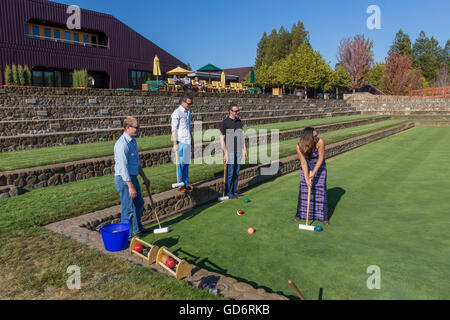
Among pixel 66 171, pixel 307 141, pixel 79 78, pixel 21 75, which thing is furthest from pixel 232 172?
pixel 79 78

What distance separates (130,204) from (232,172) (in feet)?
10.7

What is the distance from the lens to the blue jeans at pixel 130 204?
4.97 m

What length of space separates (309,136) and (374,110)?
122 feet

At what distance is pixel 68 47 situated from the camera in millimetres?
25984

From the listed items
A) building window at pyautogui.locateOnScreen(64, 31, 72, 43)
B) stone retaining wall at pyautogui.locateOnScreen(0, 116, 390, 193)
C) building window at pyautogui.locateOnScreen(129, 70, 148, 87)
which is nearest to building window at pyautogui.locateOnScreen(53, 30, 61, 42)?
building window at pyautogui.locateOnScreen(64, 31, 72, 43)

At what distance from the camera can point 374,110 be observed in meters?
38.5

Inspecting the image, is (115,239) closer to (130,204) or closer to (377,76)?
(130,204)

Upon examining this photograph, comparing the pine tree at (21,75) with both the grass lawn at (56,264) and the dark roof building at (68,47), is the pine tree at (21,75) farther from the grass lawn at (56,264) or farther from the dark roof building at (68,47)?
→ the grass lawn at (56,264)

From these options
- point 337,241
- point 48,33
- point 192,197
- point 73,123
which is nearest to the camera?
point 337,241

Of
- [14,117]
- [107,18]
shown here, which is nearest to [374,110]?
[107,18]

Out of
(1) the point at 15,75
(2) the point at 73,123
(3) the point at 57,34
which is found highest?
(3) the point at 57,34

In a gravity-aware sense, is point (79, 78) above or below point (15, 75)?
above

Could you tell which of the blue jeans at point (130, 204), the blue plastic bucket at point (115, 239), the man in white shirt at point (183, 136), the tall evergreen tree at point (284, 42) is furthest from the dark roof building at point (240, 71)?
the blue plastic bucket at point (115, 239)

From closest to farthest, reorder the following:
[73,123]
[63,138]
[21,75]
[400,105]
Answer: [63,138]
[73,123]
[21,75]
[400,105]
